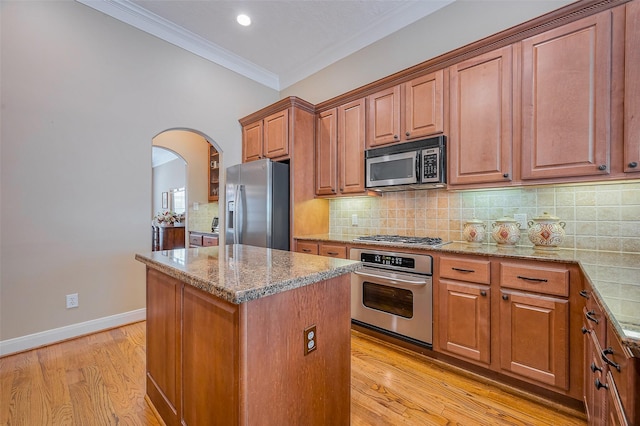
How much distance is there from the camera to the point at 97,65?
8.98 ft

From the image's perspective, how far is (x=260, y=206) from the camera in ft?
10.5

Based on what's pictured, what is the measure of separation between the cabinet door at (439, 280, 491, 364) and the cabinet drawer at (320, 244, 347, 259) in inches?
37.2

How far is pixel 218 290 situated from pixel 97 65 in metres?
3.10

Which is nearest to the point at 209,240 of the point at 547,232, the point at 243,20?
the point at 243,20

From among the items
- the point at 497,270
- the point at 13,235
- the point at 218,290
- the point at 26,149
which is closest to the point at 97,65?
the point at 26,149

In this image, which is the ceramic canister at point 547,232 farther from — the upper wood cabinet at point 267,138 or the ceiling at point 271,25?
the upper wood cabinet at point 267,138

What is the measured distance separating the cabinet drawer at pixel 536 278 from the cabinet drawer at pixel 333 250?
1.33 meters

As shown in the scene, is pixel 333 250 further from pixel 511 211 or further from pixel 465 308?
pixel 511 211

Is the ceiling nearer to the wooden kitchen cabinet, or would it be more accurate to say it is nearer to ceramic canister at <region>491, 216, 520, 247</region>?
ceramic canister at <region>491, 216, 520, 247</region>

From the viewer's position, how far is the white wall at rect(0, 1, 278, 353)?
2.34 metres

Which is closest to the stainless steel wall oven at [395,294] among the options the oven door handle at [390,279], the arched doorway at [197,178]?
the oven door handle at [390,279]

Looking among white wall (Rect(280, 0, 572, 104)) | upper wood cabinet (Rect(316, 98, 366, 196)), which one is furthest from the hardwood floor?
white wall (Rect(280, 0, 572, 104))

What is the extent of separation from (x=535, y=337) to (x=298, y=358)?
5.09 ft

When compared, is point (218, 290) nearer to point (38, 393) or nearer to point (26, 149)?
point (38, 393)
